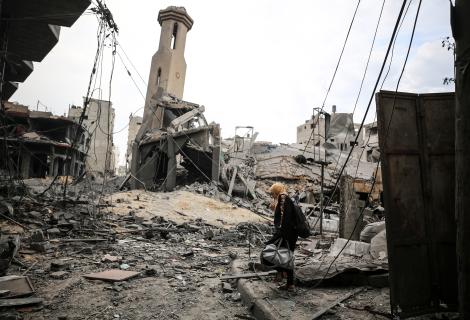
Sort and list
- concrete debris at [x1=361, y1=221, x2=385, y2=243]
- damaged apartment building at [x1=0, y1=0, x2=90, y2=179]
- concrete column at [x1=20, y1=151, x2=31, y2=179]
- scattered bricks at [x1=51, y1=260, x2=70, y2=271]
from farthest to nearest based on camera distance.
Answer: concrete column at [x1=20, y1=151, x2=31, y2=179] < damaged apartment building at [x1=0, y1=0, x2=90, y2=179] < concrete debris at [x1=361, y1=221, x2=385, y2=243] < scattered bricks at [x1=51, y1=260, x2=70, y2=271]

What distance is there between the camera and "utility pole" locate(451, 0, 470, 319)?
2691 mm

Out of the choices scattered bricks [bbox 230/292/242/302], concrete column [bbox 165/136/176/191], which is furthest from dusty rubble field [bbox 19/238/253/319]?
concrete column [bbox 165/136/176/191]

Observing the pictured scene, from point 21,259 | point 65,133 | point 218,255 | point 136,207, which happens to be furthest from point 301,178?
point 65,133

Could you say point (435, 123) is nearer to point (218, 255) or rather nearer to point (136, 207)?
point (218, 255)

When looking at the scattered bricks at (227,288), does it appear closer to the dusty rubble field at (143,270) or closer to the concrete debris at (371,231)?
the dusty rubble field at (143,270)

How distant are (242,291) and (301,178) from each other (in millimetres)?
20134

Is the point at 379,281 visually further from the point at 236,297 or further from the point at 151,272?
the point at 151,272

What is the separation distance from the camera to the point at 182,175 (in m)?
21.4

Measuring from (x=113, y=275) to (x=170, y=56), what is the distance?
26.8m

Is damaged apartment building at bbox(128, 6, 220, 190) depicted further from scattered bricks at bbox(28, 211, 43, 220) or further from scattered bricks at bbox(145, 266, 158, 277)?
scattered bricks at bbox(145, 266, 158, 277)

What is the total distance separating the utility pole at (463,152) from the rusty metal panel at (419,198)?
714 millimetres

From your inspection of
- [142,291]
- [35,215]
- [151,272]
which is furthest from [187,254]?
[35,215]

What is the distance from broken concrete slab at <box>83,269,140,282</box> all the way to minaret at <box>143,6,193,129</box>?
25.0 m

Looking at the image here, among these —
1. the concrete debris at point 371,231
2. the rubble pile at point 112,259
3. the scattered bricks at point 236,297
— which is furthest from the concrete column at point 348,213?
the scattered bricks at point 236,297
